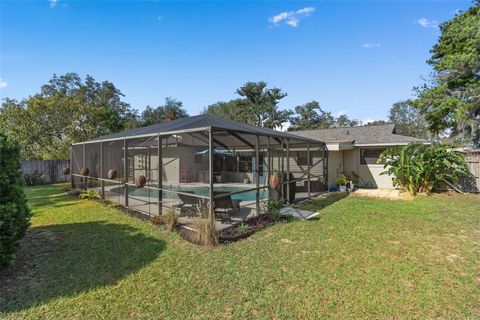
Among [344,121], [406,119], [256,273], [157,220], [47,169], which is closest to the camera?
[256,273]

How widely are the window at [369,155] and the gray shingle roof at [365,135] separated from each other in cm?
69

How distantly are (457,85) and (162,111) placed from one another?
126 ft

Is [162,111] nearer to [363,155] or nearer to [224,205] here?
[363,155]

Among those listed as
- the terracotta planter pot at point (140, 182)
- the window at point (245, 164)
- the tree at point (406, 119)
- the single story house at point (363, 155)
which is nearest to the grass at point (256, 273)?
the terracotta planter pot at point (140, 182)

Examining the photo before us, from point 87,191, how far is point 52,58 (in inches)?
253

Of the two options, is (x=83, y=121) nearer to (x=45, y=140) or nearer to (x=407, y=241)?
(x=45, y=140)

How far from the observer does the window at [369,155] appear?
14.0m

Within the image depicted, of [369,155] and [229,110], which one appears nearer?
[369,155]

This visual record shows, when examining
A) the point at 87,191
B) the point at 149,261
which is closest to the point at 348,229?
the point at 149,261

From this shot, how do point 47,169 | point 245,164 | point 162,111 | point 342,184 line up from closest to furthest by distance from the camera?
point 342,184, point 47,169, point 245,164, point 162,111

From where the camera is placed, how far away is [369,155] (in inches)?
562

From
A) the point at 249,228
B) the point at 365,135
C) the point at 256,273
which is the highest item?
the point at 365,135

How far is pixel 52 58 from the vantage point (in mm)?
11375

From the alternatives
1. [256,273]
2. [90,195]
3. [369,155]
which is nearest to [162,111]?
[90,195]
